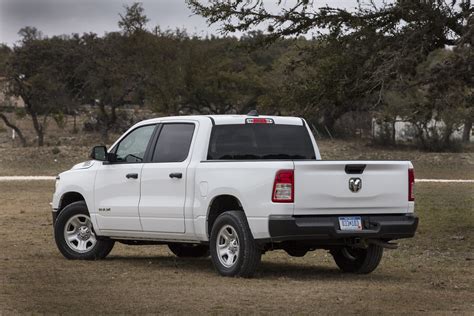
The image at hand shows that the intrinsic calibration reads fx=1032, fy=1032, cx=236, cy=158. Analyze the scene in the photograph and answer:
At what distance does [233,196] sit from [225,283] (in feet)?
3.45

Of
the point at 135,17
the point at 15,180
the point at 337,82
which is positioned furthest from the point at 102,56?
the point at 337,82

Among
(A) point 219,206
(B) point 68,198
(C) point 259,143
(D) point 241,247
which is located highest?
(C) point 259,143

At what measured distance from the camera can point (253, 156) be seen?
40.2 ft

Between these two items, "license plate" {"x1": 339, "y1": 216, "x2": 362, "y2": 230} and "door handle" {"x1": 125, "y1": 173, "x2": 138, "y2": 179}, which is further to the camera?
"door handle" {"x1": 125, "y1": 173, "x2": 138, "y2": 179}

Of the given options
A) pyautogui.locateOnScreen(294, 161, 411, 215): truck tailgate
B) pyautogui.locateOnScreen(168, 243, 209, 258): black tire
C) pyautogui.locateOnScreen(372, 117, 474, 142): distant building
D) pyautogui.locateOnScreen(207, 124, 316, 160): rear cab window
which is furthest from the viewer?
pyautogui.locateOnScreen(372, 117, 474, 142): distant building

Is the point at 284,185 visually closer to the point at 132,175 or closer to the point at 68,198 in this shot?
the point at 132,175

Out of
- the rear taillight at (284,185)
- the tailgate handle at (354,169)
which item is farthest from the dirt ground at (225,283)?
the tailgate handle at (354,169)

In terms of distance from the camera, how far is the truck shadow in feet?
39.2

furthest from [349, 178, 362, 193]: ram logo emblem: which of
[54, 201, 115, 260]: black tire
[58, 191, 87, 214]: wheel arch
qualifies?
[58, 191, 87, 214]: wheel arch

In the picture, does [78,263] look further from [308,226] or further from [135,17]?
[135,17]

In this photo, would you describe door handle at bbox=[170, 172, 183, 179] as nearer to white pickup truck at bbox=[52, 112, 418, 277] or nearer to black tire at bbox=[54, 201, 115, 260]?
white pickup truck at bbox=[52, 112, 418, 277]

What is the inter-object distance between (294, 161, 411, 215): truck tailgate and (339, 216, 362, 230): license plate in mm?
77

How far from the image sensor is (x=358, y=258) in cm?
1249

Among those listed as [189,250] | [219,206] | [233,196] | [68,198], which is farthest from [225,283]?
[68,198]
